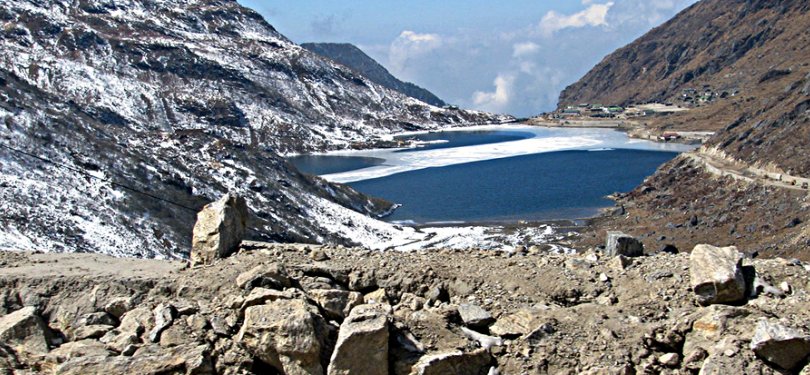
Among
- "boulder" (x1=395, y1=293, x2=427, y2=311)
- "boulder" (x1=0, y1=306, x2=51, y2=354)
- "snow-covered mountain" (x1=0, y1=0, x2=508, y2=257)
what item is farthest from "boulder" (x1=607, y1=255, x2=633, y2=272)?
"snow-covered mountain" (x1=0, y1=0, x2=508, y2=257)

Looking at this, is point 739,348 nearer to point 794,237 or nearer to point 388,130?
point 794,237

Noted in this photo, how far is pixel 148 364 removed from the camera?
31.7ft

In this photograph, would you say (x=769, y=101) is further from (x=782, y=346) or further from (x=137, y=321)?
(x=137, y=321)

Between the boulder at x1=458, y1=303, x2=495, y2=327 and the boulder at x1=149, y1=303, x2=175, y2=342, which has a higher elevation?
the boulder at x1=149, y1=303, x2=175, y2=342

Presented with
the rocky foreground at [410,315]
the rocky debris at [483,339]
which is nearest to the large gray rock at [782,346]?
the rocky foreground at [410,315]

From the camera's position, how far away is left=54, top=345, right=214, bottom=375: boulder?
9508 millimetres

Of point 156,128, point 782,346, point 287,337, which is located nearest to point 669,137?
point 156,128

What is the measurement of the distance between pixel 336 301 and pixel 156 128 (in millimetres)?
120644

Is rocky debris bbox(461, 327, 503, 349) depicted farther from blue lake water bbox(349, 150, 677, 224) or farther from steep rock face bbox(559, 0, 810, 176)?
blue lake water bbox(349, 150, 677, 224)

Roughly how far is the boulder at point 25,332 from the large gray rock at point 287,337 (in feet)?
A: 10.3

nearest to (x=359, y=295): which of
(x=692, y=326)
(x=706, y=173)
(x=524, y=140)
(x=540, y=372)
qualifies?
(x=540, y=372)

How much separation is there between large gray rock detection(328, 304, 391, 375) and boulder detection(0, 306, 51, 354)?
453 centimetres

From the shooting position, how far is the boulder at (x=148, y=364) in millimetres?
9508

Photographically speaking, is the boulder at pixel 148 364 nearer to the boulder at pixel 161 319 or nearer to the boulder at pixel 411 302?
the boulder at pixel 161 319
